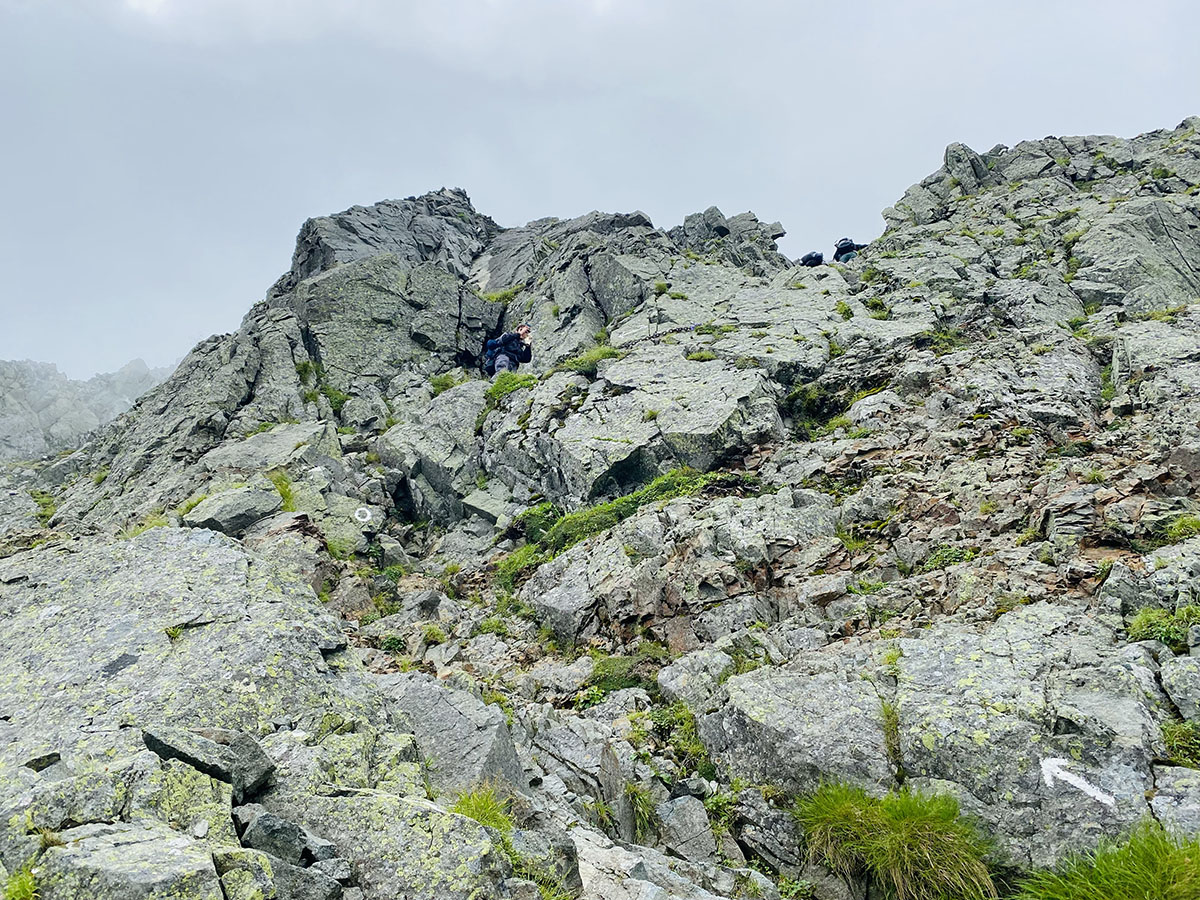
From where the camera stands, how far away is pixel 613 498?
861 inches

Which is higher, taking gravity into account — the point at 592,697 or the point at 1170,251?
the point at 1170,251

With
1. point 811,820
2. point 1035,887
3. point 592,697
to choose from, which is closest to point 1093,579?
point 1035,887

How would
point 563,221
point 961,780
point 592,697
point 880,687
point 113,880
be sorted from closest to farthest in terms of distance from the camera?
point 113,880, point 961,780, point 880,687, point 592,697, point 563,221

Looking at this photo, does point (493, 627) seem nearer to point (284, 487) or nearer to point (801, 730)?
point (801, 730)

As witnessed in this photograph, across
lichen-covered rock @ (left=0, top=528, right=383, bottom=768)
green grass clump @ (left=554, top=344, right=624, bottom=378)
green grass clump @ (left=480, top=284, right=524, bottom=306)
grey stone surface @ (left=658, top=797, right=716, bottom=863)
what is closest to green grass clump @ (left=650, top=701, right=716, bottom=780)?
grey stone surface @ (left=658, top=797, right=716, bottom=863)

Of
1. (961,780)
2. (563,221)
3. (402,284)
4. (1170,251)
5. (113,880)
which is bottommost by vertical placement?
(961,780)

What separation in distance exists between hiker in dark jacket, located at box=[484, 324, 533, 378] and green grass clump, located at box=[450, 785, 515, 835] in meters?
29.2

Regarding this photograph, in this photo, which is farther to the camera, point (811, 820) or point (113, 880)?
point (811, 820)

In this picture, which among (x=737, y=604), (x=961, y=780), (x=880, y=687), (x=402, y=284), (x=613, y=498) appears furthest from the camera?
(x=402, y=284)

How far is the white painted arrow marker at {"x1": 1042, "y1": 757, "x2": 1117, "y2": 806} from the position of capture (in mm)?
7461

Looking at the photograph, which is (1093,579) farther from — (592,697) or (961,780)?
(592,697)

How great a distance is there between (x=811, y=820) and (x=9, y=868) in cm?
831

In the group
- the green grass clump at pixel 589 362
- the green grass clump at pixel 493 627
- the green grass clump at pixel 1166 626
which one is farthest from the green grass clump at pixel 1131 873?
the green grass clump at pixel 589 362

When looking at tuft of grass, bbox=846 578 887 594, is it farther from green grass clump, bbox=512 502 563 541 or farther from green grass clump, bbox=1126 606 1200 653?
green grass clump, bbox=512 502 563 541
